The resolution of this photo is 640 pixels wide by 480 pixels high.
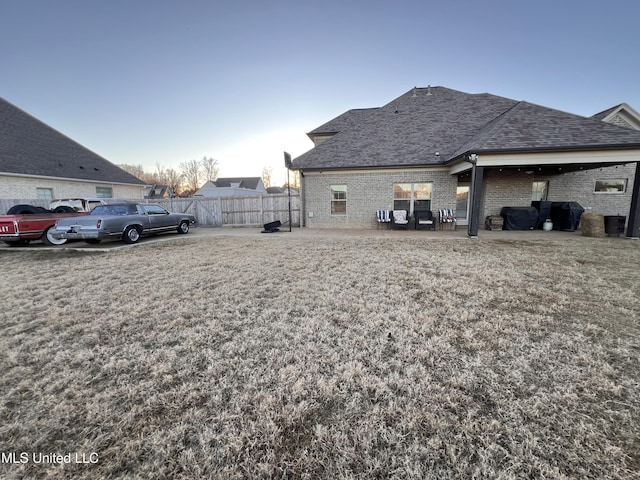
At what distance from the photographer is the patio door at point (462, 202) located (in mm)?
12289

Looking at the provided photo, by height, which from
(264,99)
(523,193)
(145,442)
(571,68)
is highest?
(571,68)

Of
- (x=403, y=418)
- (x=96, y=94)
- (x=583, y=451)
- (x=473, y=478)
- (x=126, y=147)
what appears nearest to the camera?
(x=473, y=478)

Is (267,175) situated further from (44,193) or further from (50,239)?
(50,239)

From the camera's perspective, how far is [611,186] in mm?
12812

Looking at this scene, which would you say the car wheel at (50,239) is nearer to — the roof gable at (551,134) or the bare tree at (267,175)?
the roof gable at (551,134)

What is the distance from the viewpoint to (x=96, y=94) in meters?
14.5

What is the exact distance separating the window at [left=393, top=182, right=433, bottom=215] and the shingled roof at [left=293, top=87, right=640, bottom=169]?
1.09 metres

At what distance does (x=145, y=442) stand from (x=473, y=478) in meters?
1.86

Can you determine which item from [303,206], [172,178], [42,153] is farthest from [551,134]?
[172,178]

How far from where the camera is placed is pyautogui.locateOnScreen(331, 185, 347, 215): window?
12.8 metres

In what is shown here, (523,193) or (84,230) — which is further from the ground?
(523,193)

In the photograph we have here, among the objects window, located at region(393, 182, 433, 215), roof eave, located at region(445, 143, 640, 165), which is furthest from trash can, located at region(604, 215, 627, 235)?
window, located at region(393, 182, 433, 215)

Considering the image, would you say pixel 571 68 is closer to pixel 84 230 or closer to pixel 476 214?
pixel 476 214

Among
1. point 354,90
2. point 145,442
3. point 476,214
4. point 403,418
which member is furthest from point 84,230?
point 354,90
